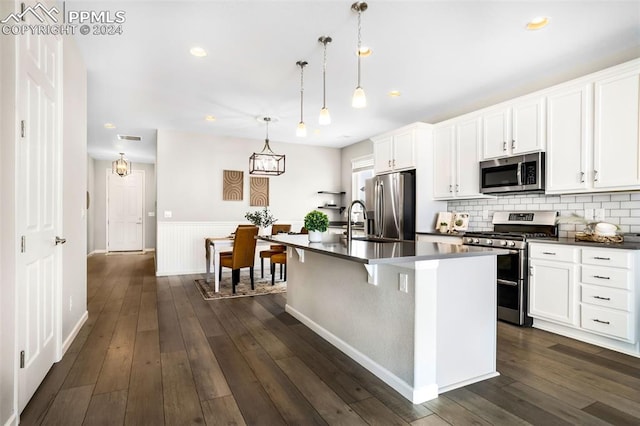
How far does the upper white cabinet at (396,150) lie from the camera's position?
4898 mm

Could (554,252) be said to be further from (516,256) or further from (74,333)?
(74,333)

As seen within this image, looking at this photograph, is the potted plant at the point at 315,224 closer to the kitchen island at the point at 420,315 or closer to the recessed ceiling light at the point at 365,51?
the kitchen island at the point at 420,315

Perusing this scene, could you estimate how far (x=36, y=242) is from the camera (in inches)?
81.2

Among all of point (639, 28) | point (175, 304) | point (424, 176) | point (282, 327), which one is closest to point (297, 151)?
point (424, 176)

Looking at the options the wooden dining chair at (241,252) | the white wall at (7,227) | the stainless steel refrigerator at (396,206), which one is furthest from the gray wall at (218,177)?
the white wall at (7,227)

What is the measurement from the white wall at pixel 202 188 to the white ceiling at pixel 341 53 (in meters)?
1.18

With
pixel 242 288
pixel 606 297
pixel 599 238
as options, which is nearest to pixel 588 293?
pixel 606 297

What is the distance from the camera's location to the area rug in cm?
458

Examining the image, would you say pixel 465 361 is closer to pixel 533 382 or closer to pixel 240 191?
pixel 533 382

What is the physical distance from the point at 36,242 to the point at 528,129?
4358 millimetres

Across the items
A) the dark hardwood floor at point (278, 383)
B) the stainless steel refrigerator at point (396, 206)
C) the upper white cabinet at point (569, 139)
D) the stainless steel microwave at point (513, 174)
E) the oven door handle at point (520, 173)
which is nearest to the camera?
the dark hardwood floor at point (278, 383)

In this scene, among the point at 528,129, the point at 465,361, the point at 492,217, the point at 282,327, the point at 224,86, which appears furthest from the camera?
the point at 492,217

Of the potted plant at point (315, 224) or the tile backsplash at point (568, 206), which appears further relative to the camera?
the tile backsplash at point (568, 206)

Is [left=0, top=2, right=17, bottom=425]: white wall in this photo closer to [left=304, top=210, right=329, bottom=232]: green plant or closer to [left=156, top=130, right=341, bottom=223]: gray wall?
[left=304, top=210, right=329, bottom=232]: green plant
